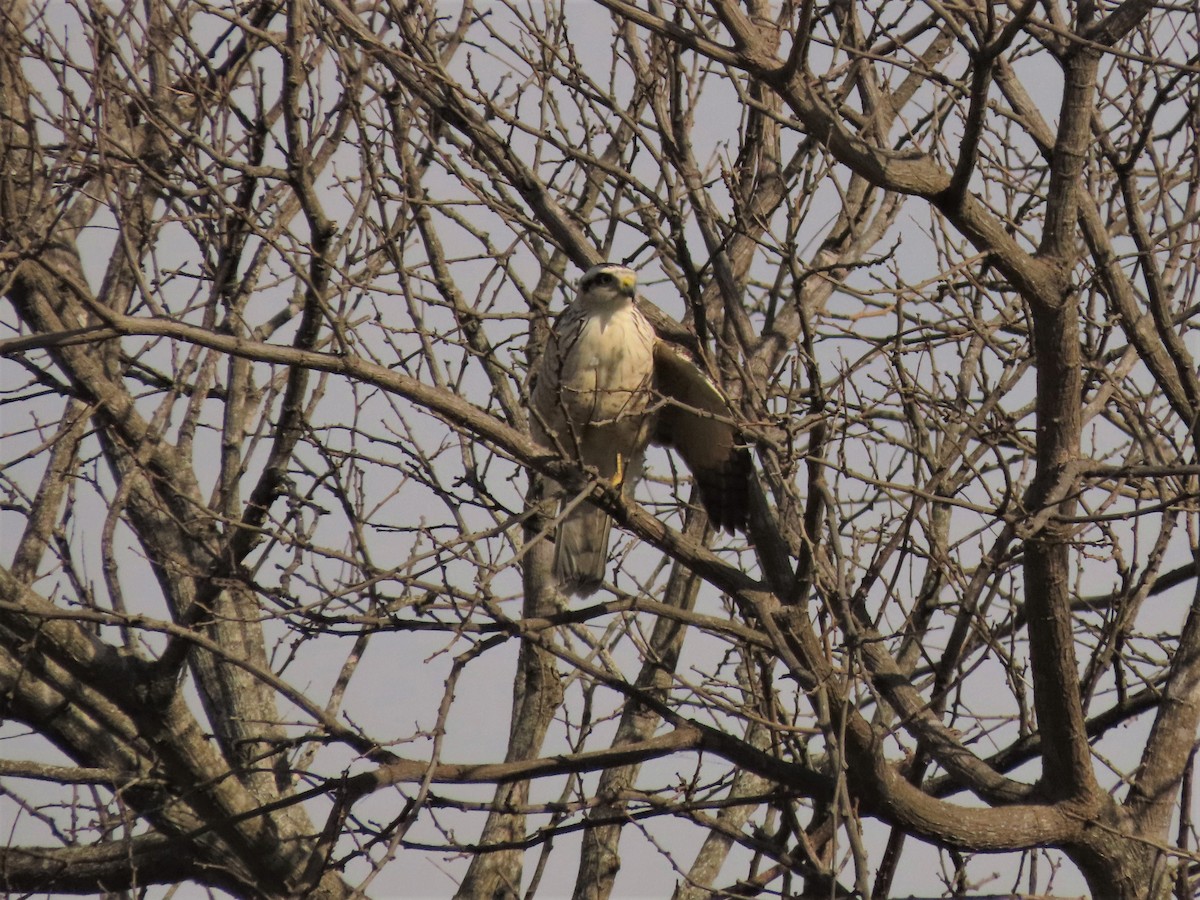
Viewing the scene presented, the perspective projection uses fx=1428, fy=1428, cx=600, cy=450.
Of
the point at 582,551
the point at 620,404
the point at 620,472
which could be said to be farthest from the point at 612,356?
the point at 582,551

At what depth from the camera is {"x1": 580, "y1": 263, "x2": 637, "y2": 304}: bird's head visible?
187 inches

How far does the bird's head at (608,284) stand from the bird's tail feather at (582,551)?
764 mm

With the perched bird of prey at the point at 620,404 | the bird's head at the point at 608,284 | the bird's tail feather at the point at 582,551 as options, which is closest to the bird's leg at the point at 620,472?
the perched bird of prey at the point at 620,404

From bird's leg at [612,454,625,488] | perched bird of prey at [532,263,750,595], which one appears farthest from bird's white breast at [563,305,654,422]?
bird's leg at [612,454,625,488]

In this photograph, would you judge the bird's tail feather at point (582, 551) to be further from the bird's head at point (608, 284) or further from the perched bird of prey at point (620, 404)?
the bird's head at point (608, 284)

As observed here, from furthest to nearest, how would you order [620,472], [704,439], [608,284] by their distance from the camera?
[704,439] < [620,472] < [608,284]

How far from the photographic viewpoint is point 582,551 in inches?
203

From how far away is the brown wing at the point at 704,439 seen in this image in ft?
16.0

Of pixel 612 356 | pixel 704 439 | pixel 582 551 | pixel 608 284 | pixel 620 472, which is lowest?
pixel 582 551

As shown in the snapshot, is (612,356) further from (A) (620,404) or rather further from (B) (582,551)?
(B) (582,551)

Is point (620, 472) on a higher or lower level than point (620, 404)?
lower

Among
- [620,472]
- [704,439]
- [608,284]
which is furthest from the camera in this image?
[704,439]

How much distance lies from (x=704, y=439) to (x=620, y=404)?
33 cm

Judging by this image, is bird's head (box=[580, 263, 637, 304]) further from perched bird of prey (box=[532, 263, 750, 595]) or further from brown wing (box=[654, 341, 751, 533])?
brown wing (box=[654, 341, 751, 533])
